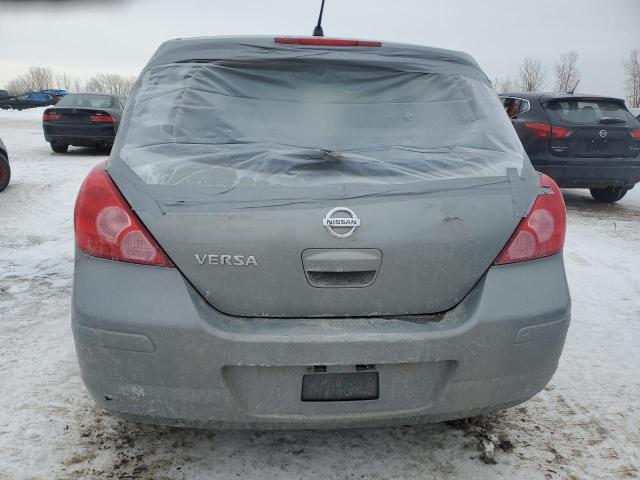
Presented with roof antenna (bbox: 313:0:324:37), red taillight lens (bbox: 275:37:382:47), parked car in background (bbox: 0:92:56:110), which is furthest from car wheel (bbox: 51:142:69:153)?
parked car in background (bbox: 0:92:56:110)

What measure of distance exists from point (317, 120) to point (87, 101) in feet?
44.2

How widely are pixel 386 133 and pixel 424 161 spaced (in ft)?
0.93

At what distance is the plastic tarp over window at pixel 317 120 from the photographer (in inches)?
85.3

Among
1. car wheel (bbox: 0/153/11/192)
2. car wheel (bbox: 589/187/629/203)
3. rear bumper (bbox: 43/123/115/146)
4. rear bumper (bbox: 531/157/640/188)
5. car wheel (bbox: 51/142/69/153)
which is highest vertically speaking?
rear bumper (bbox: 531/157/640/188)

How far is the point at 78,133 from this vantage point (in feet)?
43.6

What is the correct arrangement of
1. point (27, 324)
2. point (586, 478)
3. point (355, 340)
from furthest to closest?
point (27, 324) < point (586, 478) < point (355, 340)

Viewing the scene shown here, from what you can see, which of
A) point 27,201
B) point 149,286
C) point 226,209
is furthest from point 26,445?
point 27,201

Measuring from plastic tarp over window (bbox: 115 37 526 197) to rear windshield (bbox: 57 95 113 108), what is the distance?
41.3ft

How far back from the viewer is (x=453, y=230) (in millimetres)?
1986

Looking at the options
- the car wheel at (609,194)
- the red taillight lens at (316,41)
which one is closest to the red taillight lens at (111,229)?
the red taillight lens at (316,41)

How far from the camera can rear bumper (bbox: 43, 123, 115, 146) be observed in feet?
43.5

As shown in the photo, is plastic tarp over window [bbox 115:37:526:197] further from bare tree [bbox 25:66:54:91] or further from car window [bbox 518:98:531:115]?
bare tree [bbox 25:66:54:91]

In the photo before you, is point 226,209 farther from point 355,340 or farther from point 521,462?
point 521,462

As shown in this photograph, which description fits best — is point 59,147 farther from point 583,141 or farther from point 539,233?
point 539,233
